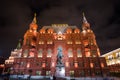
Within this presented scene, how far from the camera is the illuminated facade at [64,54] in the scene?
46.6m

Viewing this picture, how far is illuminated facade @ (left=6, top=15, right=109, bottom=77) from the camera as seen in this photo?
153 ft

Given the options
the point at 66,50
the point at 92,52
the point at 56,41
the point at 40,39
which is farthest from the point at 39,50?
the point at 92,52

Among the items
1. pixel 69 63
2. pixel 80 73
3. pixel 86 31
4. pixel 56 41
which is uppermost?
pixel 86 31

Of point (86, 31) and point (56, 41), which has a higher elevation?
point (86, 31)

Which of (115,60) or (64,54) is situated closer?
(64,54)

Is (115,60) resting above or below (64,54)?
below

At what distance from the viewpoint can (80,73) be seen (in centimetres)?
4625

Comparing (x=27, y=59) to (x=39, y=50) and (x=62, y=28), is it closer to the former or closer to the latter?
(x=39, y=50)

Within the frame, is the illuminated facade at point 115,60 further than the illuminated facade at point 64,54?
Yes

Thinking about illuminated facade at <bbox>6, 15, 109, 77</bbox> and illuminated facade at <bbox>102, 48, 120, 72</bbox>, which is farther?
illuminated facade at <bbox>102, 48, 120, 72</bbox>

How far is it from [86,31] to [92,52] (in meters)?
13.8

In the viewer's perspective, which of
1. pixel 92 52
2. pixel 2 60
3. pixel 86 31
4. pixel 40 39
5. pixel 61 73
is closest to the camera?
pixel 61 73

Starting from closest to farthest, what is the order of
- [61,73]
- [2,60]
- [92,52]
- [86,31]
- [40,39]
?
[61,73] → [92,52] → [40,39] → [86,31] → [2,60]

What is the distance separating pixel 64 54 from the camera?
4919cm
